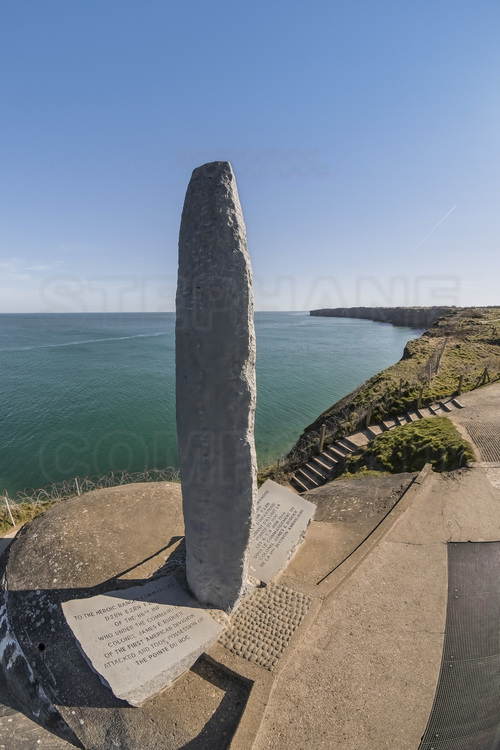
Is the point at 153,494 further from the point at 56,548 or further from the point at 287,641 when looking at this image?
the point at 287,641

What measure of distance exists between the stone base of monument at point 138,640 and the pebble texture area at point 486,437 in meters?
6.67

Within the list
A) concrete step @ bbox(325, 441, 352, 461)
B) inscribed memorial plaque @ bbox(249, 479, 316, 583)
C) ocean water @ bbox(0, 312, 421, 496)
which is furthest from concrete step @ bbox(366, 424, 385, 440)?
inscribed memorial plaque @ bbox(249, 479, 316, 583)

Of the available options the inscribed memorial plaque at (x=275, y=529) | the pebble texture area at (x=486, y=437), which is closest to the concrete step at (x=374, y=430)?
the pebble texture area at (x=486, y=437)

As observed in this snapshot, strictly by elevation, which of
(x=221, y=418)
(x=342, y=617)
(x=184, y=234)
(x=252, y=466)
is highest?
(x=184, y=234)

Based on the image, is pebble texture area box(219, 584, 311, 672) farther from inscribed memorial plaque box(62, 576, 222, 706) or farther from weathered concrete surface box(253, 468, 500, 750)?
inscribed memorial plaque box(62, 576, 222, 706)

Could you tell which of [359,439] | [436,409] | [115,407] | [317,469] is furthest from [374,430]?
[115,407]

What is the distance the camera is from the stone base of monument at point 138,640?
4.04 metres

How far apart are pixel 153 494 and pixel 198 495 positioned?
432cm

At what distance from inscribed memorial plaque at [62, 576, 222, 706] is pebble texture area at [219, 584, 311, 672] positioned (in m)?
0.34

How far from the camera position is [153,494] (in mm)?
8703

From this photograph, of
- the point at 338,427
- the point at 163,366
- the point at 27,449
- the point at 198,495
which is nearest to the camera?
the point at 198,495

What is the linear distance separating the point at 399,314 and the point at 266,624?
122201mm

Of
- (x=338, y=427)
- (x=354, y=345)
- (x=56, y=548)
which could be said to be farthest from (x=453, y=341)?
(x=56, y=548)

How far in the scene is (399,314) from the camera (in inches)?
4523
